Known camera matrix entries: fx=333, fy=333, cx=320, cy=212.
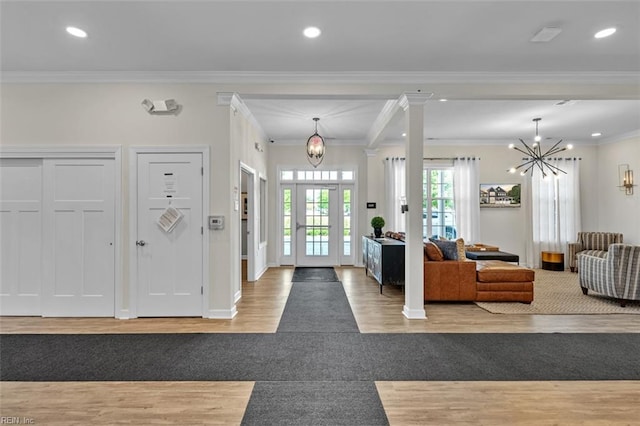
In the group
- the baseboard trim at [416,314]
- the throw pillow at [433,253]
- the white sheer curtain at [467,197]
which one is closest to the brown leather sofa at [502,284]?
the throw pillow at [433,253]

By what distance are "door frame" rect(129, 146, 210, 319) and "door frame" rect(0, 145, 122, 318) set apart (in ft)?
0.39

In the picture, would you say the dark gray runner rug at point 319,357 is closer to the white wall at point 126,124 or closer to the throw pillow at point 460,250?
the white wall at point 126,124

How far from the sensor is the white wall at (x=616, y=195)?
680 cm

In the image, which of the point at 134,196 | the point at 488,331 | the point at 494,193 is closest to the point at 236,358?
the point at 134,196

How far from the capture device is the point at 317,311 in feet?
13.8

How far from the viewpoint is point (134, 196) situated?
3.94 m

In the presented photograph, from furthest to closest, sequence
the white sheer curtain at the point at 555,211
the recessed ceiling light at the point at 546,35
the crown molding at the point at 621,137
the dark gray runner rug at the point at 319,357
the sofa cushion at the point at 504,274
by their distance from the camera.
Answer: the white sheer curtain at the point at 555,211
the crown molding at the point at 621,137
the sofa cushion at the point at 504,274
the recessed ceiling light at the point at 546,35
the dark gray runner rug at the point at 319,357

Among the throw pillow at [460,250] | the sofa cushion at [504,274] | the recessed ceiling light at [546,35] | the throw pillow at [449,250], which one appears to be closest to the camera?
the recessed ceiling light at [546,35]

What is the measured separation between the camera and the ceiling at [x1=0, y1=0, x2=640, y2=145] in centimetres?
268

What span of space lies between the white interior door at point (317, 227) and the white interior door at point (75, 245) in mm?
4179

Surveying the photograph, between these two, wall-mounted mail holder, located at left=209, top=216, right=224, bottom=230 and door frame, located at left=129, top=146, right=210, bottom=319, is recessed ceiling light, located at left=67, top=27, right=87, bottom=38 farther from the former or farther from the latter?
wall-mounted mail holder, located at left=209, top=216, right=224, bottom=230

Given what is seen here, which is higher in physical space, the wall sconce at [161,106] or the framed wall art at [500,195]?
the wall sconce at [161,106]

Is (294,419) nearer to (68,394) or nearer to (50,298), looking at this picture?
(68,394)

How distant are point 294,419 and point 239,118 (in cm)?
368
